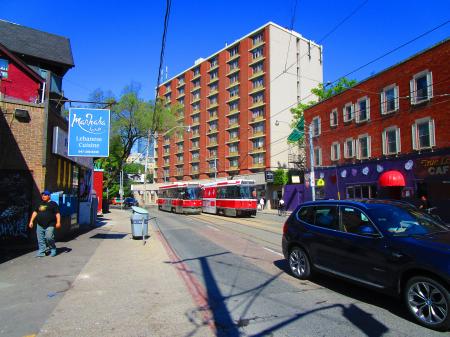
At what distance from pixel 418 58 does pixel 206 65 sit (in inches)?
2245

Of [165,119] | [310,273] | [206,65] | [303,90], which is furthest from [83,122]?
[206,65]

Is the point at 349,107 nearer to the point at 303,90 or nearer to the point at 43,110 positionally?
the point at 43,110

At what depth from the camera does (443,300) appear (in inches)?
194

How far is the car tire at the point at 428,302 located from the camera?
4.91m

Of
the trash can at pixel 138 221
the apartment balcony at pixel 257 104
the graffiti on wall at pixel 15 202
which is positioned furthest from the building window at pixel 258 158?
the graffiti on wall at pixel 15 202

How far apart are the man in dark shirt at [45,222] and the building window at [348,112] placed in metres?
27.4

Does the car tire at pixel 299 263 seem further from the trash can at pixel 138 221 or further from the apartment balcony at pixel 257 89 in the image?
the apartment balcony at pixel 257 89

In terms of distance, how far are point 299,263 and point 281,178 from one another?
4480 centimetres

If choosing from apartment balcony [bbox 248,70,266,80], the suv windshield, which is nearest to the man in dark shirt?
the suv windshield

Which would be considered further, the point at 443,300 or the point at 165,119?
the point at 165,119

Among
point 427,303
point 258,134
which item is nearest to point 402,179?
point 427,303

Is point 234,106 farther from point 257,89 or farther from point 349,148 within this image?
point 349,148

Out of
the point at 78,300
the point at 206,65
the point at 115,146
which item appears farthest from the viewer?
the point at 206,65

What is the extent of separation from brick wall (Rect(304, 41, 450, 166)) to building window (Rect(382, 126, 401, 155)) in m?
0.35
